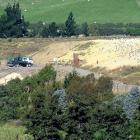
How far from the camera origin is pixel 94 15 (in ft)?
543

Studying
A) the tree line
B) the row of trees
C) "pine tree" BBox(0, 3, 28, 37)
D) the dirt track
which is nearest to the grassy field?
the tree line

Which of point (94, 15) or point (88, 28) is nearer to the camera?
point (88, 28)

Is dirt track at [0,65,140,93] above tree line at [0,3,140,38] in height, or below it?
below

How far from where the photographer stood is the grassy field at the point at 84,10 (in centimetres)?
16139

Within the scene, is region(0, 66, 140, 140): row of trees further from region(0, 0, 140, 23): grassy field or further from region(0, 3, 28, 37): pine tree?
region(0, 0, 140, 23): grassy field

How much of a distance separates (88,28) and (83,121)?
7994cm

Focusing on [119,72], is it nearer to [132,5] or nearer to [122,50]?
[122,50]

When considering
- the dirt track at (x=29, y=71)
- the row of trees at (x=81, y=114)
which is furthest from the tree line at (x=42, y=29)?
the row of trees at (x=81, y=114)

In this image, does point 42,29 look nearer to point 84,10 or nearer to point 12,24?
point 12,24

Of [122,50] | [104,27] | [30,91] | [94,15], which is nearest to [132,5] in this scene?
[94,15]

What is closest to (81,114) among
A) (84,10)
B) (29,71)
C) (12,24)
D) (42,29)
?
(29,71)

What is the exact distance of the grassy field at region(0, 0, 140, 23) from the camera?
529 feet

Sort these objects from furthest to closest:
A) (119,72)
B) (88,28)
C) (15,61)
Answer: (88,28) < (15,61) < (119,72)

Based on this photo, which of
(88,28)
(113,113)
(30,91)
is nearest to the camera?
(113,113)
